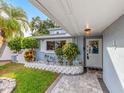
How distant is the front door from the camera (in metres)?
11.3

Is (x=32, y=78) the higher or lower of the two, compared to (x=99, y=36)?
lower

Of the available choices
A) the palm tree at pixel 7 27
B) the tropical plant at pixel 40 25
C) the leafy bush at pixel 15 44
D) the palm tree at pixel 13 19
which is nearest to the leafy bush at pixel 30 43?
the palm tree at pixel 13 19

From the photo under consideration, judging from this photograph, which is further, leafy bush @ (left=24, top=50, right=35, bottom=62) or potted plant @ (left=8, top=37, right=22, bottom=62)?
potted plant @ (left=8, top=37, right=22, bottom=62)

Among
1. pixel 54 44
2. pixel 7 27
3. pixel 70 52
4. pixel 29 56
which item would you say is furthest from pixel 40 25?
pixel 70 52

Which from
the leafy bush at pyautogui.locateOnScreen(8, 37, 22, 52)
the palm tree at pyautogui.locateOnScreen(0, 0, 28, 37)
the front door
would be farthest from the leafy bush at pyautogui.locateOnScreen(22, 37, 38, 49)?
the front door

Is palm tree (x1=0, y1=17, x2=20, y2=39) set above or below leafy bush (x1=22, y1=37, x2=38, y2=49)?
above

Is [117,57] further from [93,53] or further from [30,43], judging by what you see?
[30,43]

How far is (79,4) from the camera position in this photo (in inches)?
128

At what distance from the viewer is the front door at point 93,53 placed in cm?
1127

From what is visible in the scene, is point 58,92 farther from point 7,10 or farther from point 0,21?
point 7,10

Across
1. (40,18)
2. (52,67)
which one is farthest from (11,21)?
(40,18)

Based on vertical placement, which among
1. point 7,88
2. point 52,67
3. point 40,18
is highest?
point 40,18

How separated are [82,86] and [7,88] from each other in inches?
168

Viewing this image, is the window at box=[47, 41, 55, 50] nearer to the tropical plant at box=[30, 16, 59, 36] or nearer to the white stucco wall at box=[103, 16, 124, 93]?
the white stucco wall at box=[103, 16, 124, 93]
